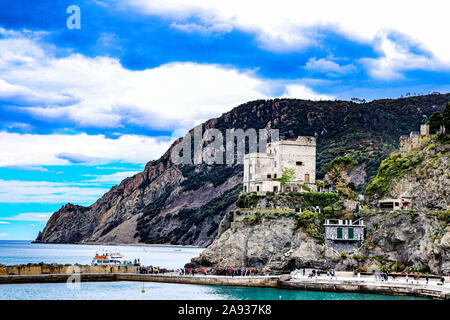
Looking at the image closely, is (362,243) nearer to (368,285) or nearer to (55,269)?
(368,285)

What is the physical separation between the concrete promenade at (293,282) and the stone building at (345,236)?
694 cm

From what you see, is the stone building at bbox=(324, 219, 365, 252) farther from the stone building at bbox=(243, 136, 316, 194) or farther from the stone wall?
the stone wall

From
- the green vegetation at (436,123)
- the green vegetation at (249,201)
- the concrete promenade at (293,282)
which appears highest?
the green vegetation at (436,123)

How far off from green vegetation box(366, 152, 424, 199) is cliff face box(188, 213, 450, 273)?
13822 millimetres

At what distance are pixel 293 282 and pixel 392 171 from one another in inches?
1239

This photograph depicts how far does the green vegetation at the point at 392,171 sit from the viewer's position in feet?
279

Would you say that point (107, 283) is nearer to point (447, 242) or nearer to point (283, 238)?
point (283, 238)

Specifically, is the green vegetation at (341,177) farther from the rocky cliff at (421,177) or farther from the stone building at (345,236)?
the stone building at (345,236)

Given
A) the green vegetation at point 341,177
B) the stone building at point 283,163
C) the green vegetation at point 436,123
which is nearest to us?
the stone building at point 283,163

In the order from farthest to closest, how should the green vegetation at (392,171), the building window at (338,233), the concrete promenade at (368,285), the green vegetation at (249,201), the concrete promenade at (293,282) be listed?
the green vegetation at (392,171) < the green vegetation at (249,201) < the building window at (338,233) < the concrete promenade at (293,282) < the concrete promenade at (368,285)

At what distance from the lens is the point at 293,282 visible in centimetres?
6338

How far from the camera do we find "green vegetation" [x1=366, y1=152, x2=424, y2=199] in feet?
279

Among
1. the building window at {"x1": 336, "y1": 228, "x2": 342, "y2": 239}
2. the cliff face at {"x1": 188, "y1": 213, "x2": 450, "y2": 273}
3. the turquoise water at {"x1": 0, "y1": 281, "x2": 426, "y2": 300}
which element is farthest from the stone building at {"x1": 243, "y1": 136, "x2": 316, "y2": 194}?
the turquoise water at {"x1": 0, "y1": 281, "x2": 426, "y2": 300}

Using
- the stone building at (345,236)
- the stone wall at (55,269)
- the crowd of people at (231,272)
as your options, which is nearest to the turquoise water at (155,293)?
the stone wall at (55,269)
